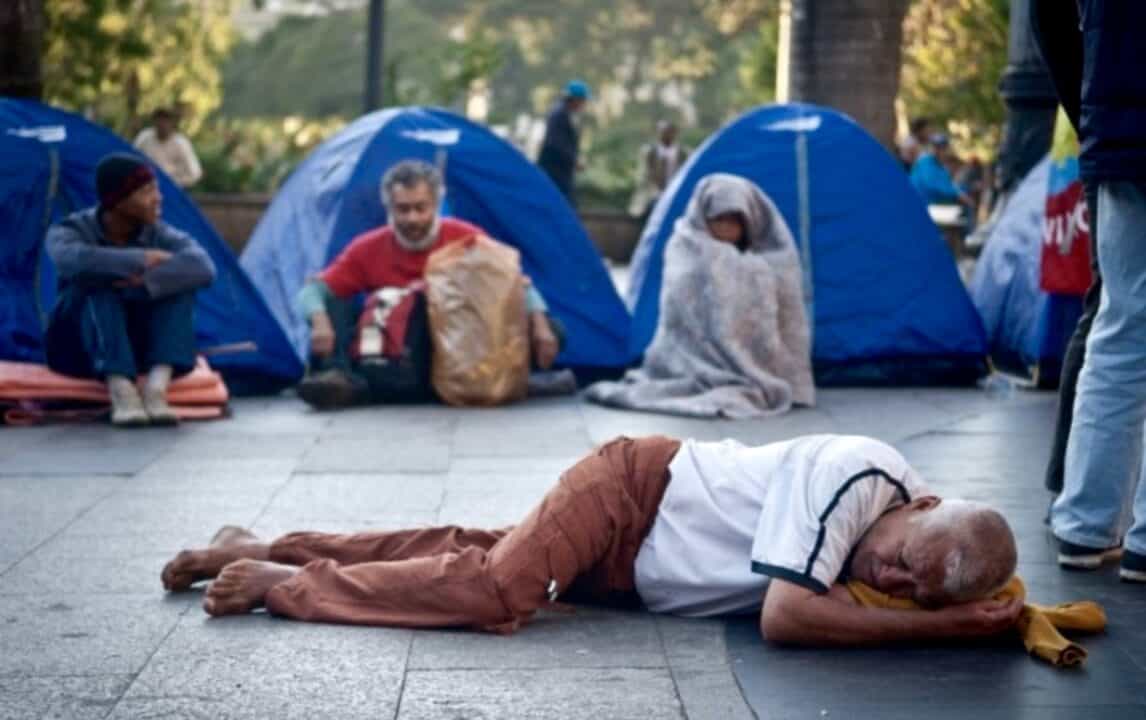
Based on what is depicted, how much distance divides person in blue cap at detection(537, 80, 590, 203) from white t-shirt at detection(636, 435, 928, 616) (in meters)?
14.5

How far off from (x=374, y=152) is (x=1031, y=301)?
11.4ft

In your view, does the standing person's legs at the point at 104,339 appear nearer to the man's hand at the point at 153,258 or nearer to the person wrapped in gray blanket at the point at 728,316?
the man's hand at the point at 153,258

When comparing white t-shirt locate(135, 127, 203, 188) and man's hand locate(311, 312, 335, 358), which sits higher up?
man's hand locate(311, 312, 335, 358)

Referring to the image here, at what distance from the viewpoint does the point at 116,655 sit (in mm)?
5066

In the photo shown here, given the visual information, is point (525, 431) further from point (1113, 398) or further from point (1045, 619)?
point (1045, 619)

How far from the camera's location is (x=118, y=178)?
9383 millimetres

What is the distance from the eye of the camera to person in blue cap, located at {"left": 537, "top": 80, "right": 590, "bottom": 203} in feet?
64.6

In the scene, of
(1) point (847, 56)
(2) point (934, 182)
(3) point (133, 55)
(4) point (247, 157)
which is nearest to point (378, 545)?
(1) point (847, 56)

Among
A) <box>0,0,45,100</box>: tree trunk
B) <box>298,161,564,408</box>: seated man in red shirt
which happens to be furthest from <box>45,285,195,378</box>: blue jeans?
<box>0,0,45,100</box>: tree trunk

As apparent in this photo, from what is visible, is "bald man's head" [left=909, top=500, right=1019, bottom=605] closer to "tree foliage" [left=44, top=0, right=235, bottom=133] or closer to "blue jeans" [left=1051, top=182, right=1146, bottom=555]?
"blue jeans" [left=1051, top=182, right=1146, bottom=555]

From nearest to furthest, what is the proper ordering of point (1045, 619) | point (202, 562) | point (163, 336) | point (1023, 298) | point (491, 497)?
point (1045, 619), point (202, 562), point (491, 497), point (163, 336), point (1023, 298)

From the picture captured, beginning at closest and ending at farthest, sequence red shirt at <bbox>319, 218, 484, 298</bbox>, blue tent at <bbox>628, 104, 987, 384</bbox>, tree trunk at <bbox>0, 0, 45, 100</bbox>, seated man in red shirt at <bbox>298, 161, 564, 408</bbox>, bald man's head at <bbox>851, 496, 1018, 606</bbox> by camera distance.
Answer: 1. bald man's head at <bbox>851, 496, 1018, 606</bbox>
2. seated man in red shirt at <bbox>298, 161, 564, 408</bbox>
3. red shirt at <bbox>319, 218, 484, 298</bbox>
4. blue tent at <bbox>628, 104, 987, 384</bbox>
5. tree trunk at <bbox>0, 0, 45, 100</bbox>

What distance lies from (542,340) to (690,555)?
5.24 metres

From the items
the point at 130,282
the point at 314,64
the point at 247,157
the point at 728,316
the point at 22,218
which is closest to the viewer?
the point at 130,282
